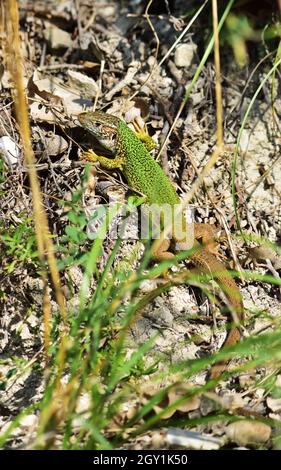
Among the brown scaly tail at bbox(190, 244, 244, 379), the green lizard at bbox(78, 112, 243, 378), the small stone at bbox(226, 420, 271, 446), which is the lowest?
the small stone at bbox(226, 420, 271, 446)

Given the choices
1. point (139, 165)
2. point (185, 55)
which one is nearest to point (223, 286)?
point (139, 165)

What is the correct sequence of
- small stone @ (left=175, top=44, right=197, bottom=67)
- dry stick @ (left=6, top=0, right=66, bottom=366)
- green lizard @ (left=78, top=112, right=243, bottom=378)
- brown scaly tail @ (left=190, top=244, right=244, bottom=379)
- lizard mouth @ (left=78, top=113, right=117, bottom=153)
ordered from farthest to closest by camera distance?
small stone @ (left=175, top=44, right=197, bottom=67), lizard mouth @ (left=78, top=113, right=117, bottom=153), green lizard @ (left=78, top=112, right=243, bottom=378), brown scaly tail @ (left=190, top=244, right=244, bottom=379), dry stick @ (left=6, top=0, right=66, bottom=366)

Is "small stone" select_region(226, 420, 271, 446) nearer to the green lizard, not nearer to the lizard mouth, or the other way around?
the green lizard

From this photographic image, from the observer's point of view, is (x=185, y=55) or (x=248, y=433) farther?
(x=185, y=55)

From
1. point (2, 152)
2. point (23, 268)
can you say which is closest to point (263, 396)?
point (23, 268)

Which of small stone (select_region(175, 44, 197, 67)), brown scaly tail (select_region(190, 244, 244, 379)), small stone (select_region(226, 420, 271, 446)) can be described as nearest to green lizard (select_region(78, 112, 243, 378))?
brown scaly tail (select_region(190, 244, 244, 379))

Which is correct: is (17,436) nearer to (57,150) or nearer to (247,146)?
(57,150)

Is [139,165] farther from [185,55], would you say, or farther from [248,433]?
[248,433]

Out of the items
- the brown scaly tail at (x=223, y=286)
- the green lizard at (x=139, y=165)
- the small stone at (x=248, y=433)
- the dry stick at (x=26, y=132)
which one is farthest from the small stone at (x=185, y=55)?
the small stone at (x=248, y=433)
